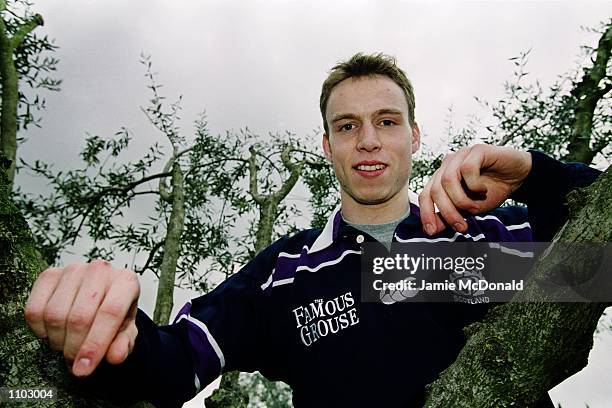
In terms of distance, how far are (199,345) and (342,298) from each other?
906 millimetres

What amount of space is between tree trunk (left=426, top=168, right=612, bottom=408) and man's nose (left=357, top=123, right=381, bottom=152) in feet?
6.38

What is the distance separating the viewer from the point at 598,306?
1.94 m

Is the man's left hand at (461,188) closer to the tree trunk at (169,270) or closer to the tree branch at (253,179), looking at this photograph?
the tree trunk at (169,270)

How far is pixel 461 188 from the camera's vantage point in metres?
2.11

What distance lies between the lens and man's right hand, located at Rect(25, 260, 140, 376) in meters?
1.60

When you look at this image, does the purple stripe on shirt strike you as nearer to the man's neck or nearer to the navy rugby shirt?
the navy rugby shirt

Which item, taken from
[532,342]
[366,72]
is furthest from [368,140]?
[532,342]

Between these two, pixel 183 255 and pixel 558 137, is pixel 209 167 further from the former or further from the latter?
pixel 558 137

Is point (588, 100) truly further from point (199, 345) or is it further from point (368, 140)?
point (199, 345)

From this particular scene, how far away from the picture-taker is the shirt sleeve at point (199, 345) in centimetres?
205

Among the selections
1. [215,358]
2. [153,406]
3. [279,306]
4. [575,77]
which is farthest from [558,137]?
[153,406]

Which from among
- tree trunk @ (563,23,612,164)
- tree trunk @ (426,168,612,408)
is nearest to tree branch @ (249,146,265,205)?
tree trunk @ (563,23,612,164)

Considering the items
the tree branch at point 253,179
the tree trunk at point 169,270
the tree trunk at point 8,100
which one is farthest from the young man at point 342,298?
the tree branch at point 253,179

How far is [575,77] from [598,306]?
7.87m
